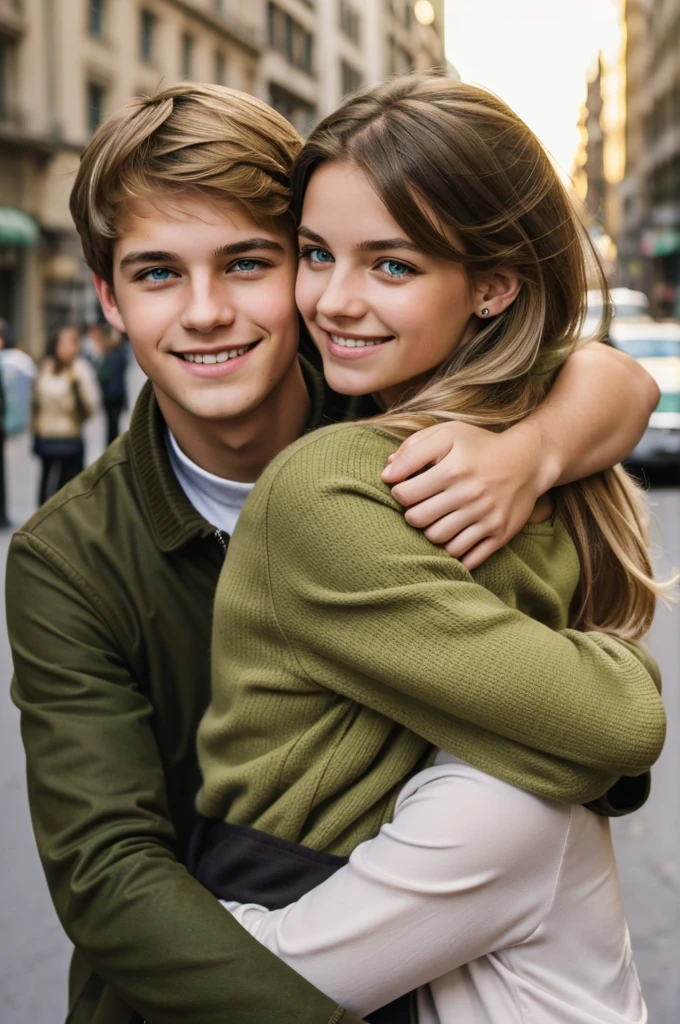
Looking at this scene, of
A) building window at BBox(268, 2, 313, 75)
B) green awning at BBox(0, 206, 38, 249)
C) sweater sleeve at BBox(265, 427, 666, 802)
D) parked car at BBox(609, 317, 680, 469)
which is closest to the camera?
sweater sleeve at BBox(265, 427, 666, 802)

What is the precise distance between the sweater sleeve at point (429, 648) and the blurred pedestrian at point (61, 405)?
29.4 ft

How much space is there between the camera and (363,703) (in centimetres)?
162

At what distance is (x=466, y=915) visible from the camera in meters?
1.55

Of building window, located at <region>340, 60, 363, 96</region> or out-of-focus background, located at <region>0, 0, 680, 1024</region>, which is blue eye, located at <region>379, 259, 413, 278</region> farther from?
building window, located at <region>340, 60, 363, 96</region>

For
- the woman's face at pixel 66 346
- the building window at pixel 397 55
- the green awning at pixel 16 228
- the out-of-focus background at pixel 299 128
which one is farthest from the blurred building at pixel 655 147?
the woman's face at pixel 66 346

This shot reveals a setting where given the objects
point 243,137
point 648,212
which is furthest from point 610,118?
point 243,137

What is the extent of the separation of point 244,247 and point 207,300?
0.38 ft

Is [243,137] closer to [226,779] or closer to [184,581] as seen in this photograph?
[184,581]

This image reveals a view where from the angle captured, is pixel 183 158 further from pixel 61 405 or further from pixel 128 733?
pixel 61 405

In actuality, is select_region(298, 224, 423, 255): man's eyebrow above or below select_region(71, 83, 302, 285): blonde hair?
below

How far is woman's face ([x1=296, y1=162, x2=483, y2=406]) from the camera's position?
181cm

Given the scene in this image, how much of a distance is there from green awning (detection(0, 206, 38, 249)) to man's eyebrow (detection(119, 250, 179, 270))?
2399 centimetres

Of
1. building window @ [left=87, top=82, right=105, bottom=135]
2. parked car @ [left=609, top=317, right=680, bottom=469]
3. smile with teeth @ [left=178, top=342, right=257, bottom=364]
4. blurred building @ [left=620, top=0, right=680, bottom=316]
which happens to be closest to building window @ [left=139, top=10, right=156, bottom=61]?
building window @ [left=87, top=82, right=105, bottom=135]

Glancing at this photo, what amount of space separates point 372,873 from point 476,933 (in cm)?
16
